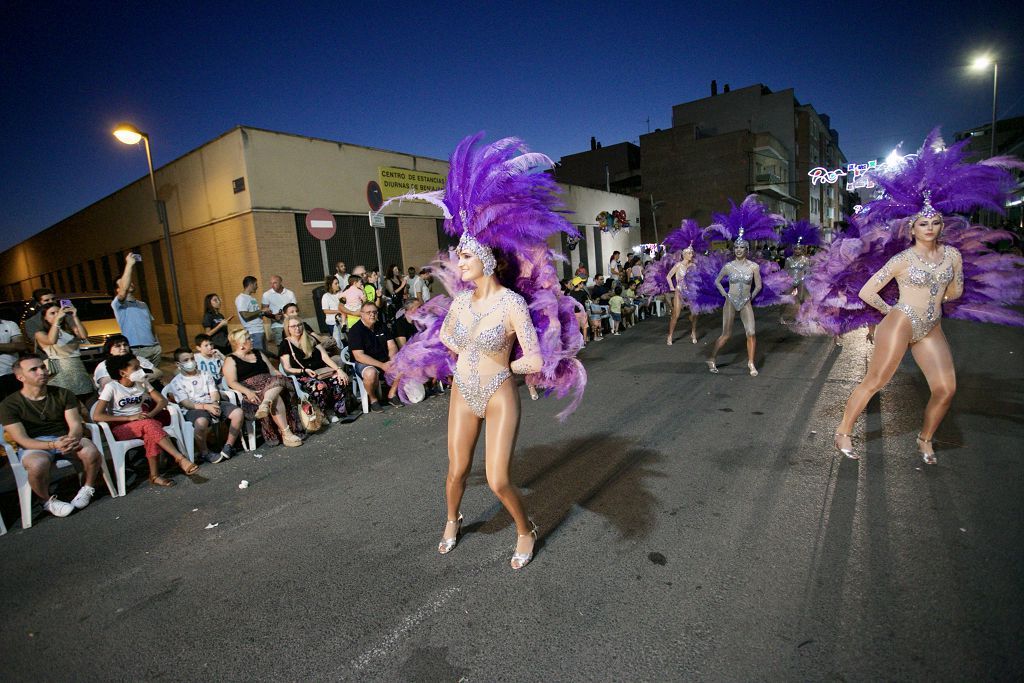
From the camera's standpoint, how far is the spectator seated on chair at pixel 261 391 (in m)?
5.70

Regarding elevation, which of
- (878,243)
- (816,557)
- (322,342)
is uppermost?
(878,243)

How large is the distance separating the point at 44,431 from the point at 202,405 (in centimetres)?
130

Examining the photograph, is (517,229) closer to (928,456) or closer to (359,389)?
(928,456)

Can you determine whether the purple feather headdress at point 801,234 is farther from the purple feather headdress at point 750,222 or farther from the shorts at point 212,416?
the shorts at point 212,416

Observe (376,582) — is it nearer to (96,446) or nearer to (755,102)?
(96,446)

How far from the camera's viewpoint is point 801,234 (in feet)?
42.7

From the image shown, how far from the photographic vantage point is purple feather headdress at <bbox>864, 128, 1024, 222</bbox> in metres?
4.13

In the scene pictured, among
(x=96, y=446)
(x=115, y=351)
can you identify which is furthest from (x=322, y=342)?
(x=96, y=446)

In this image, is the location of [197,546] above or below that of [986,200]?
below

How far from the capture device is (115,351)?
498cm

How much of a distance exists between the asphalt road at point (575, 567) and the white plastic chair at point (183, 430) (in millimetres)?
363

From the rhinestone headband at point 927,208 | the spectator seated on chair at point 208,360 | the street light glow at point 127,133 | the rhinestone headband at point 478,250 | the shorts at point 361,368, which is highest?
the street light glow at point 127,133

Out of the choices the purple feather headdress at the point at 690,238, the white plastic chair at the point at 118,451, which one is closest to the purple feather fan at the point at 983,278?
the purple feather headdress at the point at 690,238

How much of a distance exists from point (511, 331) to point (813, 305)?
13.1ft
